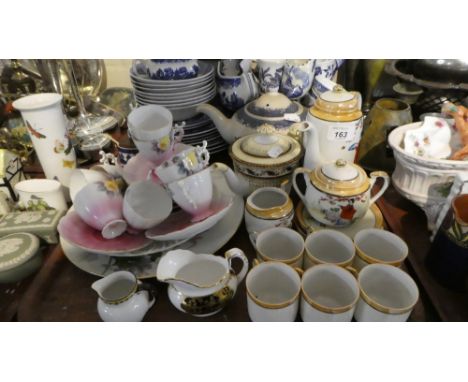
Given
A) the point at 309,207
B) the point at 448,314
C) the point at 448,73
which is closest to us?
the point at 448,314

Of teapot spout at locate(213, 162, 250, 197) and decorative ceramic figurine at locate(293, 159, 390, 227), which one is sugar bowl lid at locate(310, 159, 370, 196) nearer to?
decorative ceramic figurine at locate(293, 159, 390, 227)

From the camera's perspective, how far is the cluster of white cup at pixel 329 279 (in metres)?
0.56

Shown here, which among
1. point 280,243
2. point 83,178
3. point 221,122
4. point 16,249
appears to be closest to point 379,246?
point 280,243

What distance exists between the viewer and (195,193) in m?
0.67

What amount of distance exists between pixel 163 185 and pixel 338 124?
433 millimetres

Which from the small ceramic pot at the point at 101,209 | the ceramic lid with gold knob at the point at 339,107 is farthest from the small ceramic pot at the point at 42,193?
the ceramic lid with gold knob at the point at 339,107

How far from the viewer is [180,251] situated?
25.6 inches

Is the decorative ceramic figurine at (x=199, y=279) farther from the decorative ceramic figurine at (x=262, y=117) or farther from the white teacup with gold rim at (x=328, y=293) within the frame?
the decorative ceramic figurine at (x=262, y=117)

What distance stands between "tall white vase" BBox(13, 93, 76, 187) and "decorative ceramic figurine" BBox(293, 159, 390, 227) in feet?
2.08

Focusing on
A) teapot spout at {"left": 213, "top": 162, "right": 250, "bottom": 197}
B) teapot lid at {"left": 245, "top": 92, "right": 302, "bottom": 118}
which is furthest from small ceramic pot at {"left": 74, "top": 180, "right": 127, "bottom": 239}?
teapot lid at {"left": 245, "top": 92, "right": 302, "bottom": 118}

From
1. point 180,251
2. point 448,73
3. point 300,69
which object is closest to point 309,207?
point 180,251

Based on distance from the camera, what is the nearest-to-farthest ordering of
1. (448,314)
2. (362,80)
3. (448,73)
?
(448,314), (448,73), (362,80)

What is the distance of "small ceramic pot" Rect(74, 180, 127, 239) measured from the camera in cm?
67

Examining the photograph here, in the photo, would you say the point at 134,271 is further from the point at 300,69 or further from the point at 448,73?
the point at 448,73
